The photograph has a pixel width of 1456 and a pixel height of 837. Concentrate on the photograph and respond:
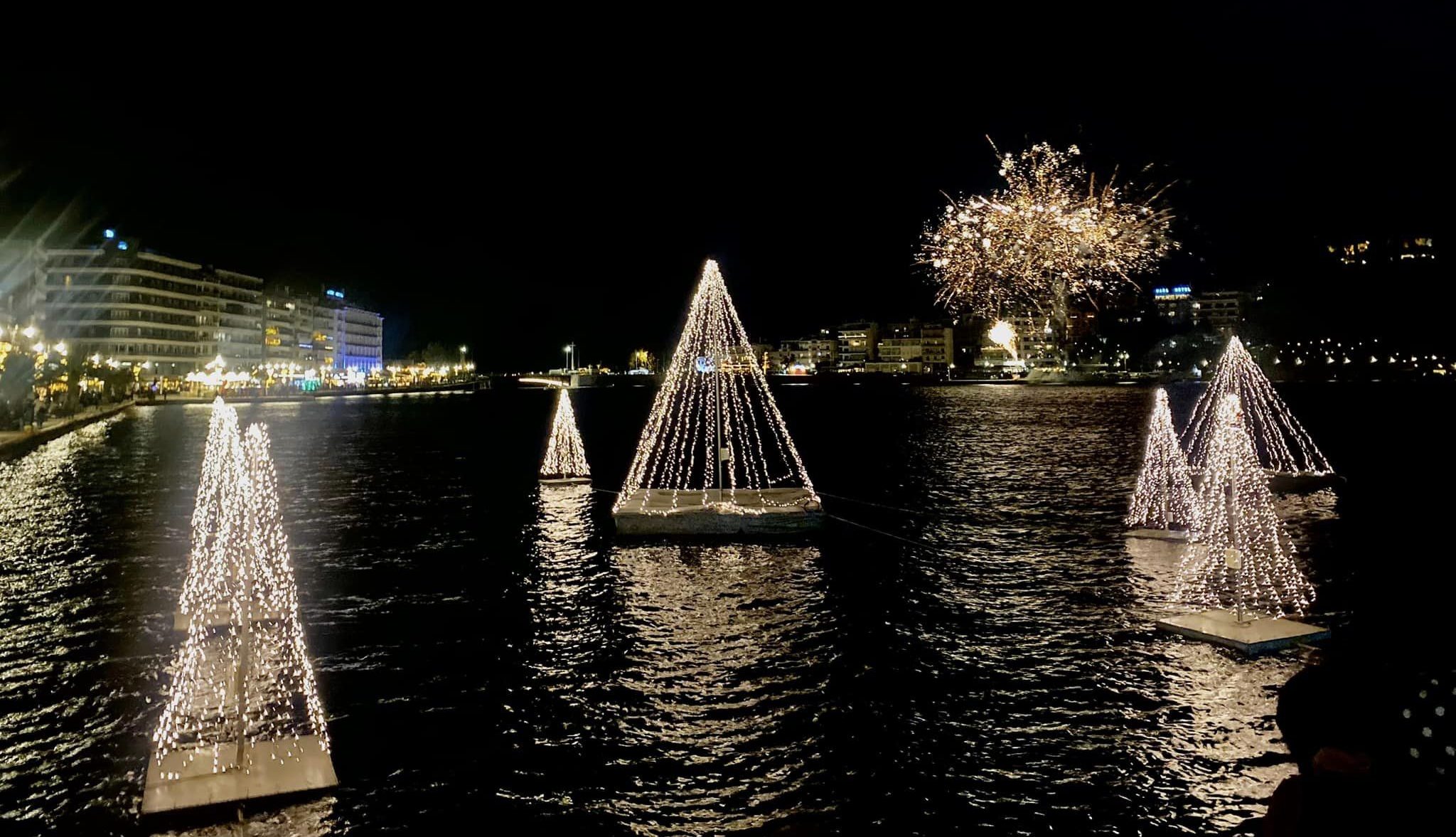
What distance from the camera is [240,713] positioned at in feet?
29.2

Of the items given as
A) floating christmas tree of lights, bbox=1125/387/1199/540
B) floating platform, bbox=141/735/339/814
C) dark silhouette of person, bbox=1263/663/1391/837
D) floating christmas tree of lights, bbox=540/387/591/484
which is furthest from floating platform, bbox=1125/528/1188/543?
floating christmas tree of lights, bbox=540/387/591/484

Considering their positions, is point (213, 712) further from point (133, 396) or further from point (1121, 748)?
point (133, 396)

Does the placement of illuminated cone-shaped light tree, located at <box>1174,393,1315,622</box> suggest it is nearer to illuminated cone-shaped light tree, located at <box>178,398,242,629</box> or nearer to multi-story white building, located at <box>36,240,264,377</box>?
illuminated cone-shaped light tree, located at <box>178,398,242,629</box>

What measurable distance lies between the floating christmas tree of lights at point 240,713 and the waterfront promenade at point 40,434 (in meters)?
33.4

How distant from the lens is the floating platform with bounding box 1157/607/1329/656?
12836 mm

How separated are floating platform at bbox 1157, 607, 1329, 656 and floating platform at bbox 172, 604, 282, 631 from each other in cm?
1428

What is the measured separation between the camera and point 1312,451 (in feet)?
137

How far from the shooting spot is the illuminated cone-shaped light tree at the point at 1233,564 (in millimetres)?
14814

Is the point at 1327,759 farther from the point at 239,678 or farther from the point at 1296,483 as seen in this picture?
the point at 1296,483

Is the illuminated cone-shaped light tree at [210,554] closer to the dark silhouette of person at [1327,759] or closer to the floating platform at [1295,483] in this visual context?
the dark silhouette of person at [1327,759]

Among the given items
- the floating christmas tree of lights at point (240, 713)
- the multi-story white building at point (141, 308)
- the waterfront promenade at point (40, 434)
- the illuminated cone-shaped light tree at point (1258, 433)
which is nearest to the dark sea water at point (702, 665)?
the floating christmas tree of lights at point (240, 713)

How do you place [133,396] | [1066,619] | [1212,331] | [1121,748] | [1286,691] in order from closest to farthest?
[1286,691] < [1121,748] < [1066,619] < [133,396] < [1212,331]

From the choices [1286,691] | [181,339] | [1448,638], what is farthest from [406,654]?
[181,339]

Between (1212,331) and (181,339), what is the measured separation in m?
182
